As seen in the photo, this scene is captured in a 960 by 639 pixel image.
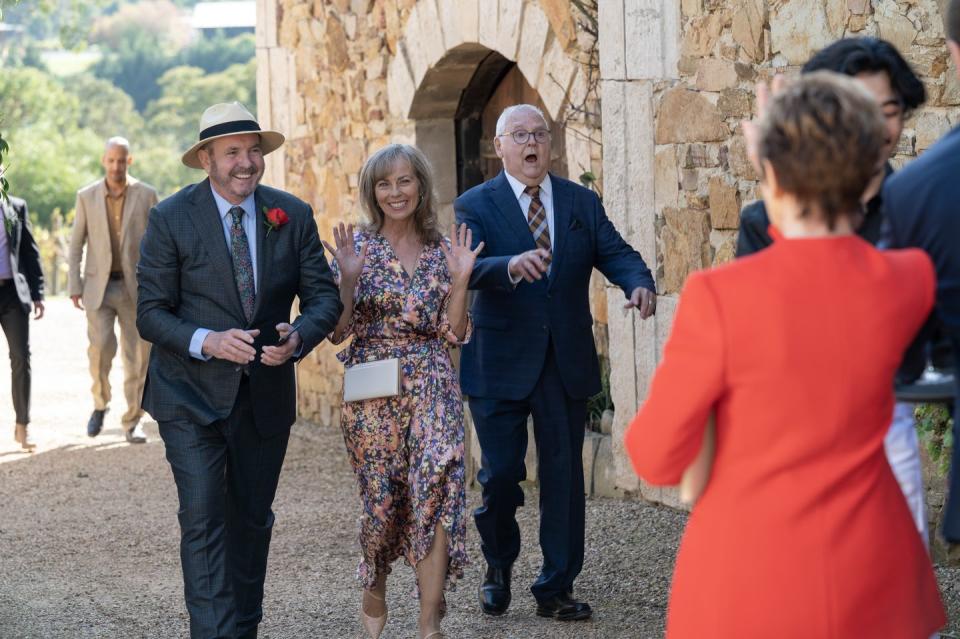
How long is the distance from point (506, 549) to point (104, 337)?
508cm

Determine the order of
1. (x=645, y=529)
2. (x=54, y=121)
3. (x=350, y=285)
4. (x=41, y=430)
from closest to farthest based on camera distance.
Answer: (x=350, y=285) → (x=645, y=529) → (x=41, y=430) → (x=54, y=121)

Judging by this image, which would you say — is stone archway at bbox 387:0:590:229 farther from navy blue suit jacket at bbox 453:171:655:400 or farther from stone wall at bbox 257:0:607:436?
navy blue suit jacket at bbox 453:171:655:400

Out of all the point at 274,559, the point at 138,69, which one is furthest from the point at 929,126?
the point at 138,69

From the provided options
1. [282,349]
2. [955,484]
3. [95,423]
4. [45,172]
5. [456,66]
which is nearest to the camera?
[955,484]

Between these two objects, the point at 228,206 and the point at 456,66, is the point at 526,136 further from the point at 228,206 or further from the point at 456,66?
the point at 456,66

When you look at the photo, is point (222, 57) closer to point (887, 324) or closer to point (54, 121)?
point (54, 121)

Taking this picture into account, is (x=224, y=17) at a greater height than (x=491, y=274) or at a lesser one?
greater

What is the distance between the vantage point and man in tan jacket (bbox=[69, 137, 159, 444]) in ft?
30.7

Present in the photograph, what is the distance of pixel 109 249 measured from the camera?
9359 mm

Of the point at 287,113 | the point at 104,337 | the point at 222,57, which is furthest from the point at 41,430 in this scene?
the point at 222,57

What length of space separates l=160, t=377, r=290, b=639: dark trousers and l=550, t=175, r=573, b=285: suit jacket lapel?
1202 millimetres

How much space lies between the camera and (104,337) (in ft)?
31.3

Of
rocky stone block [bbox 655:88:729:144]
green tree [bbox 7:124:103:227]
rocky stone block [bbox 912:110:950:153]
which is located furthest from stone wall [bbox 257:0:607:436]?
green tree [bbox 7:124:103:227]

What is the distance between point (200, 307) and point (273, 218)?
1.17ft
